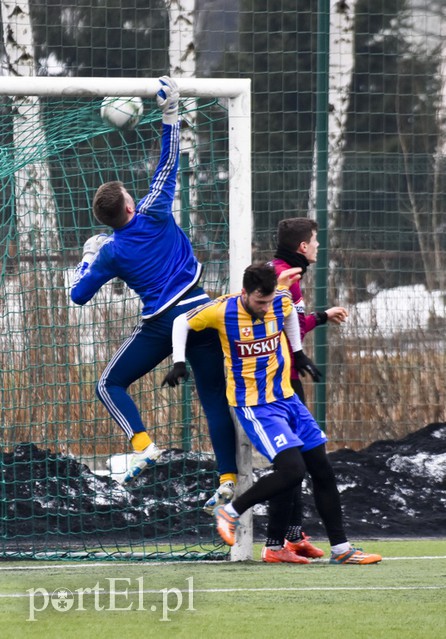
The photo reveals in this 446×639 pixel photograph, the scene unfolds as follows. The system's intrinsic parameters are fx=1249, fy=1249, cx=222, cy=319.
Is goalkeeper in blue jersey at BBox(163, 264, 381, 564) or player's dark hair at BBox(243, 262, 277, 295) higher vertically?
player's dark hair at BBox(243, 262, 277, 295)

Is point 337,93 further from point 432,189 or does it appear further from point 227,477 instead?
point 227,477

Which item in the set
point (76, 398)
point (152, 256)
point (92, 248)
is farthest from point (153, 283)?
point (76, 398)

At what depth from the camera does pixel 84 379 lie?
30.3 feet

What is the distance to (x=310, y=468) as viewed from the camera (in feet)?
22.3

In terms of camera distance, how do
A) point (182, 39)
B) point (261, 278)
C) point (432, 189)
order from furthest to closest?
point (182, 39) → point (432, 189) → point (261, 278)

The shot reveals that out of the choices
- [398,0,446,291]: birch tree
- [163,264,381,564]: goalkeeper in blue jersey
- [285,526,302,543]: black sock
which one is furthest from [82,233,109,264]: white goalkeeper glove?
[398,0,446,291]: birch tree

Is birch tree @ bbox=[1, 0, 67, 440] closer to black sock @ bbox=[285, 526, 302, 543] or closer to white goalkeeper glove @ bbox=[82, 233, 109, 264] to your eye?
white goalkeeper glove @ bbox=[82, 233, 109, 264]

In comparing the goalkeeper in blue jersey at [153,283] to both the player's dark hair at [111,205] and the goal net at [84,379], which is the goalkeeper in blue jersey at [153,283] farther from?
the goal net at [84,379]

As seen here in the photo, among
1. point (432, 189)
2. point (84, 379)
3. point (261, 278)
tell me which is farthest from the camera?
point (432, 189)

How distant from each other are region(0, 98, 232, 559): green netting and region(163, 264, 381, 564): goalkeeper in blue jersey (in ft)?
3.69

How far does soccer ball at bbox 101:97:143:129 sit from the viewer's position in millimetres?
7266

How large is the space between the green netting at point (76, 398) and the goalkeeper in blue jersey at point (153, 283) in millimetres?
958

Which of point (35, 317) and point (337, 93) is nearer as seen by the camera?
point (35, 317)

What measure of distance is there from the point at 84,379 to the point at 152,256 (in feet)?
8.79
